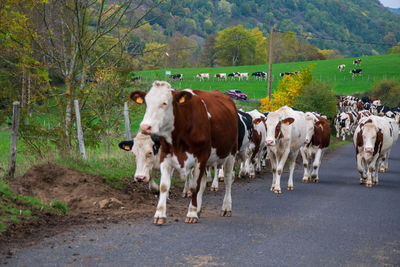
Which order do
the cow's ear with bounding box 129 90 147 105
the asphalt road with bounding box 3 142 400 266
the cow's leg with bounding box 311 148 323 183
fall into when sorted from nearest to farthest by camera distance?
the asphalt road with bounding box 3 142 400 266, the cow's ear with bounding box 129 90 147 105, the cow's leg with bounding box 311 148 323 183

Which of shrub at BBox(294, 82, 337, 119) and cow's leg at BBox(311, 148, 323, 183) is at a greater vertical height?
shrub at BBox(294, 82, 337, 119)

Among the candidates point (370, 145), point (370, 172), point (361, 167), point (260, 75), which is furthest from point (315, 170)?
point (260, 75)

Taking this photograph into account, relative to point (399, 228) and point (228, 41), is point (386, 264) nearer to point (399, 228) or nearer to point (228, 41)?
point (399, 228)

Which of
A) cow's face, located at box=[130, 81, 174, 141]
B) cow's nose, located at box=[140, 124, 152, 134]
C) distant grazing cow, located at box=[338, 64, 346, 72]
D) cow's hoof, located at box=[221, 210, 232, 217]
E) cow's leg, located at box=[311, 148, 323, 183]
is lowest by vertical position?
cow's leg, located at box=[311, 148, 323, 183]

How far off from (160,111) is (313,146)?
1023cm

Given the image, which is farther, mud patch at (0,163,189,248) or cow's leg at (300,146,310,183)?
cow's leg at (300,146,310,183)

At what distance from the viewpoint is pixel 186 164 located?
8492 mm

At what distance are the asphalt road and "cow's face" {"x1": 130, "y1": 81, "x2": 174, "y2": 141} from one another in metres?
1.48

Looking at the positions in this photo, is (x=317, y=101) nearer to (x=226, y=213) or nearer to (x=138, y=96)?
(x=226, y=213)

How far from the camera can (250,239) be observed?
7695 millimetres

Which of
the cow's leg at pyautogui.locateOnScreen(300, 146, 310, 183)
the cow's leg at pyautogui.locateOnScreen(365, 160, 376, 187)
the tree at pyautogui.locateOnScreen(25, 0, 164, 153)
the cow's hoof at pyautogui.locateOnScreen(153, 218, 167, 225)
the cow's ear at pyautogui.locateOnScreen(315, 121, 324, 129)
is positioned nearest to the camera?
the cow's hoof at pyautogui.locateOnScreen(153, 218, 167, 225)

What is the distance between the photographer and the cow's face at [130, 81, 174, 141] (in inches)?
312

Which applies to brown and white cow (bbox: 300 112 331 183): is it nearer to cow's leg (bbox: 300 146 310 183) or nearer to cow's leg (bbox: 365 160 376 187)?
cow's leg (bbox: 300 146 310 183)

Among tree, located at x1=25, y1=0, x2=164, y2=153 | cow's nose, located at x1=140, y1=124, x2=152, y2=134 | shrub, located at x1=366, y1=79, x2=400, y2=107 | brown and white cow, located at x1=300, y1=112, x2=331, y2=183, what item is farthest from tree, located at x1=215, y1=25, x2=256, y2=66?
cow's nose, located at x1=140, y1=124, x2=152, y2=134
